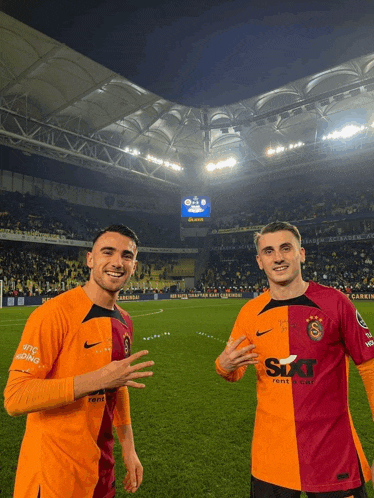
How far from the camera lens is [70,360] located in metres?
1.84

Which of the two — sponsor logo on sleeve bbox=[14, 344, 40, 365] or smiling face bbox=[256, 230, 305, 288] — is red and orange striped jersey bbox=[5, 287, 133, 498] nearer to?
sponsor logo on sleeve bbox=[14, 344, 40, 365]

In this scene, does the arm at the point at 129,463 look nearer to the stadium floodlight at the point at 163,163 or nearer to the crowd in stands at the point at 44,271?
the crowd in stands at the point at 44,271

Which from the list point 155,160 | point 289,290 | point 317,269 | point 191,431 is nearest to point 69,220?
point 155,160

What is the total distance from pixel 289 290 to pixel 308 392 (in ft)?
2.14

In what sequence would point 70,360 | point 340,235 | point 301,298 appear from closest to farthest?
point 70,360 < point 301,298 < point 340,235

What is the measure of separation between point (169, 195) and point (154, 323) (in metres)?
34.8

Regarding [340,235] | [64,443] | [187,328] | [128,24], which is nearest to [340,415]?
[64,443]

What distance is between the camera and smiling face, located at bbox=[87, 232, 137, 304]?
82.5 inches

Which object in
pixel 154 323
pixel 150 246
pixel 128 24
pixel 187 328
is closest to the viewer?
pixel 128 24

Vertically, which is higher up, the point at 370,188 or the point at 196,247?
the point at 370,188

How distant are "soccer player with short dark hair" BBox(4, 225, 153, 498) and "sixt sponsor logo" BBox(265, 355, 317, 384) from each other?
2.81ft

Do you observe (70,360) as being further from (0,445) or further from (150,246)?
(150,246)

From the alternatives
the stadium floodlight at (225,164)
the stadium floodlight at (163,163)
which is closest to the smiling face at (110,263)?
the stadium floodlight at (163,163)

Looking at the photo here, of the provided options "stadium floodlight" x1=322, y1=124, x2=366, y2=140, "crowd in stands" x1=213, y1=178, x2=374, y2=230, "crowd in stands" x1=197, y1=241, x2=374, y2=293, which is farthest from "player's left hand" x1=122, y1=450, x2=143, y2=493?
"crowd in stands" x1=213, y1=178, x2=374, y2=230
